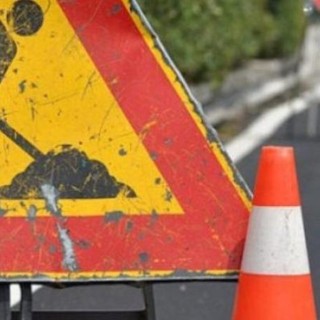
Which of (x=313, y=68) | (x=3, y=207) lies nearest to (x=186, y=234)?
(x=3, y=207)

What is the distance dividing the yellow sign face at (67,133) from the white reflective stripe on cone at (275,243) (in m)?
0.22

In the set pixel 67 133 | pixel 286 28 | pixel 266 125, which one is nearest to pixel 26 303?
pixel 67 133

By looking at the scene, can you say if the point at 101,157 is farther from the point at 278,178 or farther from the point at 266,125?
the point at 266,125

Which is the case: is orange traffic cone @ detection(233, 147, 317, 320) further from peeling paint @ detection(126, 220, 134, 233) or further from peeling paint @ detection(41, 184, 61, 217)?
peeling paint @ detection(41, 184, 61, 217)

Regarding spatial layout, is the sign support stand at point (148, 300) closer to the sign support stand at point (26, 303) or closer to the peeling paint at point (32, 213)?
the sign support stand at point (26, 303)

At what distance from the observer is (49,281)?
16.5ft

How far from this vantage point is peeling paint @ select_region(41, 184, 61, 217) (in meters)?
5.02

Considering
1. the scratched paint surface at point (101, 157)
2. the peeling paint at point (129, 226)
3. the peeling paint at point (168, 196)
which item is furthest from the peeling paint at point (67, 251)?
the peeling paint at point (168, 196)

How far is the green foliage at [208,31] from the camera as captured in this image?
63.9 feet

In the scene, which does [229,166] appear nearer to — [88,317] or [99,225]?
[99,225]

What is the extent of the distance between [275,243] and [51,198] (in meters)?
0.63

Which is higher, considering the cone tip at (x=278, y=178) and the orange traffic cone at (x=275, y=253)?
the cone tip at (x=278, y=178)

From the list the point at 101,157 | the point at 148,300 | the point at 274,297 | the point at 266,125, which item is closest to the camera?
the point at 101,157

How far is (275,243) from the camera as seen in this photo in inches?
200
